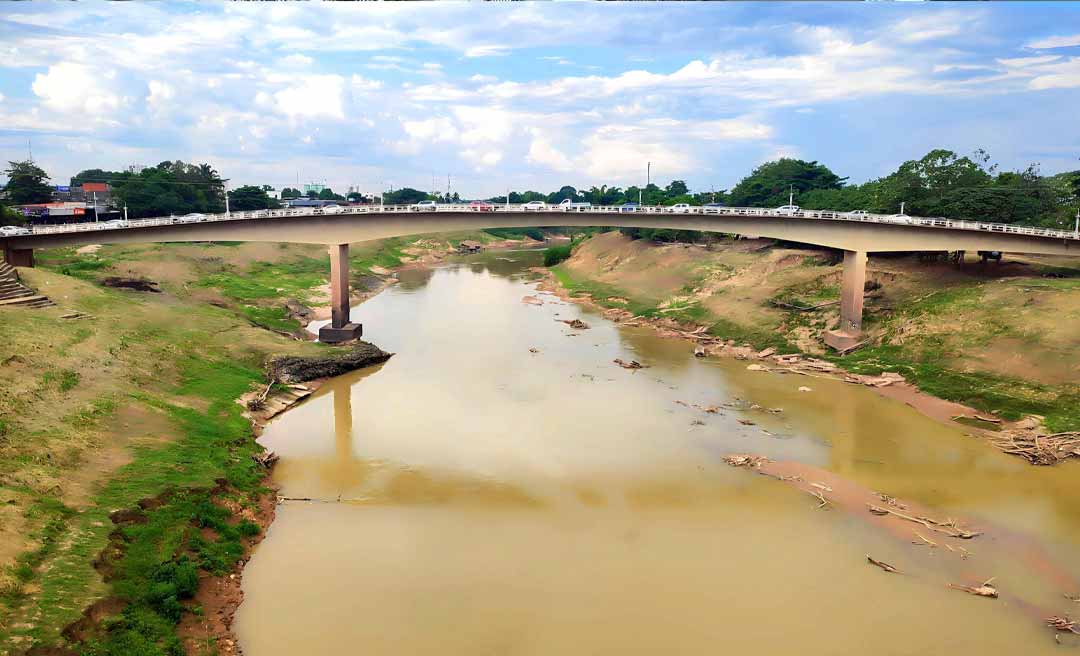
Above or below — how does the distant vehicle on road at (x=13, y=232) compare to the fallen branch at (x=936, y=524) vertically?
above

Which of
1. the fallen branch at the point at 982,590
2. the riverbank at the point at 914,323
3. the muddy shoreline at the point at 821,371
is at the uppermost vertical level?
the riverbank at the point at 914,323

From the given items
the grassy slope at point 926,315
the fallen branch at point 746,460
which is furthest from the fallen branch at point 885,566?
the grassy slope at point 926,315

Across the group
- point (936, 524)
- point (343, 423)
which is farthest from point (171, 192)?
point (936, 524)

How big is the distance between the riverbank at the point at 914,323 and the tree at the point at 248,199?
6886 centimetres

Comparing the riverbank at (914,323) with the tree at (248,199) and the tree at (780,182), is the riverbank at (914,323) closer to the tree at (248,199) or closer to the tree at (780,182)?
the tree at (780,182)

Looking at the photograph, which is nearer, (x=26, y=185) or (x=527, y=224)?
(x=527, y=224)

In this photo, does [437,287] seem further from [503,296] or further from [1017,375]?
[1017,375]

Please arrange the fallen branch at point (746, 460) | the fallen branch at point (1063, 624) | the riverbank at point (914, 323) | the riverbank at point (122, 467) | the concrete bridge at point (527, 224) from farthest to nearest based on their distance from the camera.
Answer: the concrete bridge at point (527, 224)
the riverbank at point (914, 323)
the fallen branch at point (746, 460)
the fallen branch at point (1063, 624)
the riverbank at point (122, 467)

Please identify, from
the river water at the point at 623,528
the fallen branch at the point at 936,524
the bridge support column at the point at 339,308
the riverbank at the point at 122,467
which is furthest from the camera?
the bridge support column at the point at 339,308

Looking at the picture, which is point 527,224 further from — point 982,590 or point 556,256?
point 556,256

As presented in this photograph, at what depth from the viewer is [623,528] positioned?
28.6m

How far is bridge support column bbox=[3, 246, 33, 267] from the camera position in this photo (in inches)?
2191

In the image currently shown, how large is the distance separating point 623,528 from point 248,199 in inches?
4537

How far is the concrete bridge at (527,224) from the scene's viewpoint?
5625 cm
